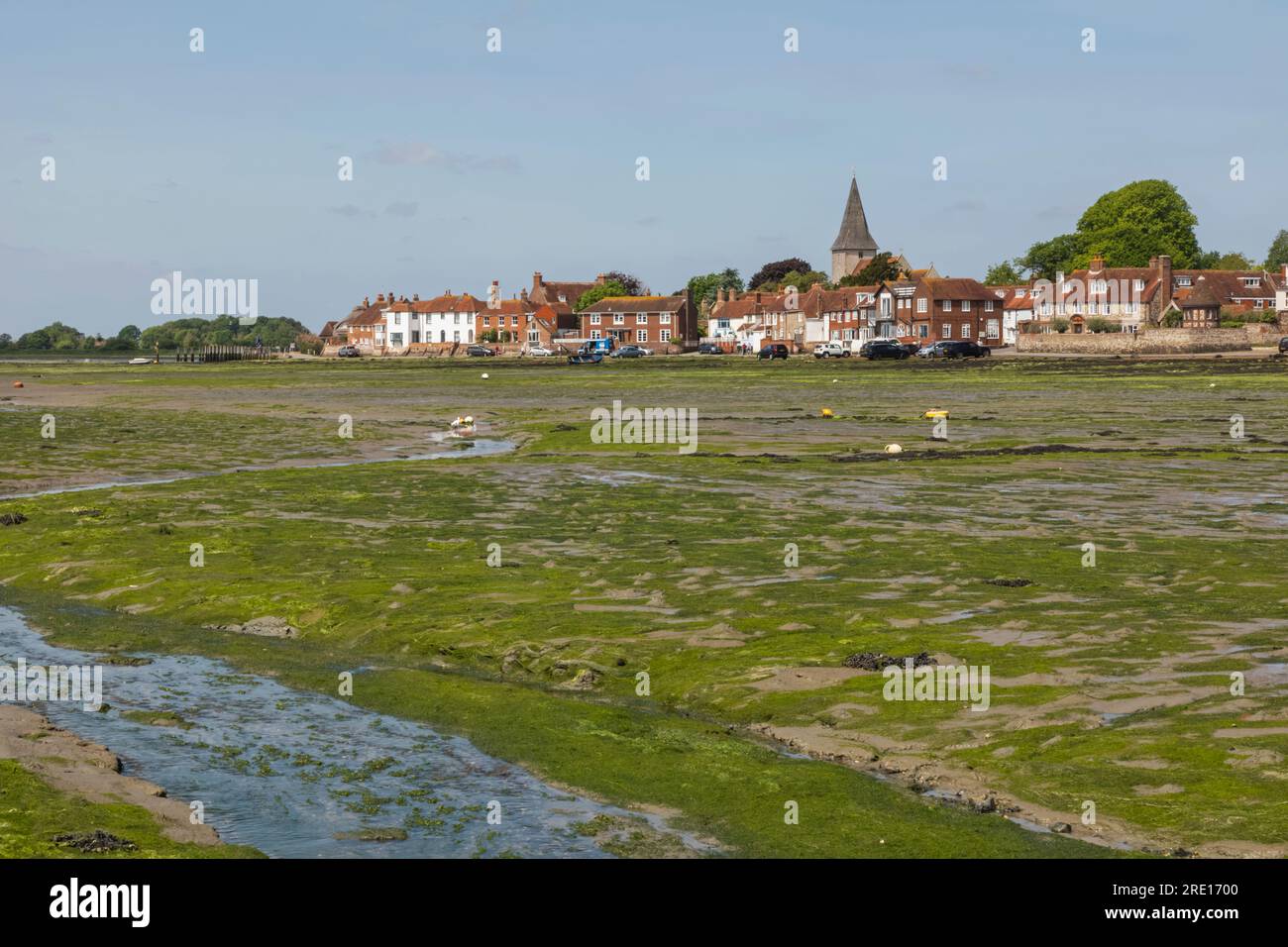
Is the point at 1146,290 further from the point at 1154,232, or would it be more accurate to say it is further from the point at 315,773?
the point at 315,773

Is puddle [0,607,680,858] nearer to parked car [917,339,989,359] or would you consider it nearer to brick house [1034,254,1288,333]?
parked car [917,339,989,359]

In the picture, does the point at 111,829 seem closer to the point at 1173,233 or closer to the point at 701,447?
the point at 701,447

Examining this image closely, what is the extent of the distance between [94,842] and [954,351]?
134 meters

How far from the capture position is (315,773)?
12.5 metres

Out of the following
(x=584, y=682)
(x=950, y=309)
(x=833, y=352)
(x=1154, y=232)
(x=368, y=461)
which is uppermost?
(x=1154, y=232)

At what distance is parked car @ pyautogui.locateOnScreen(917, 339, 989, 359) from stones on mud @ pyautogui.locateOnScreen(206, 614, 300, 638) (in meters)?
125

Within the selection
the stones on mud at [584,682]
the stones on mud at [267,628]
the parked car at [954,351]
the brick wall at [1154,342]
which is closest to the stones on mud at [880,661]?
the stones on mud at [584,682]

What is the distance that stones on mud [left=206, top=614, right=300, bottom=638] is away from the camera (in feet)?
60.7

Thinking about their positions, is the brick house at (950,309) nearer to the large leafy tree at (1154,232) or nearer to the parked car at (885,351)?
the large leafy tree at (1154,232)

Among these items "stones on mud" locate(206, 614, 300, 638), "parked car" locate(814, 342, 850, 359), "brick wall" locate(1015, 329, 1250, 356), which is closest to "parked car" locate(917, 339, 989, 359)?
"brick wall" locate(1015, 329, 1250, 356)


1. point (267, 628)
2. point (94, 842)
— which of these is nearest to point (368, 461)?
point (267, 628)

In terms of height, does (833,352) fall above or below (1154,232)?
below
